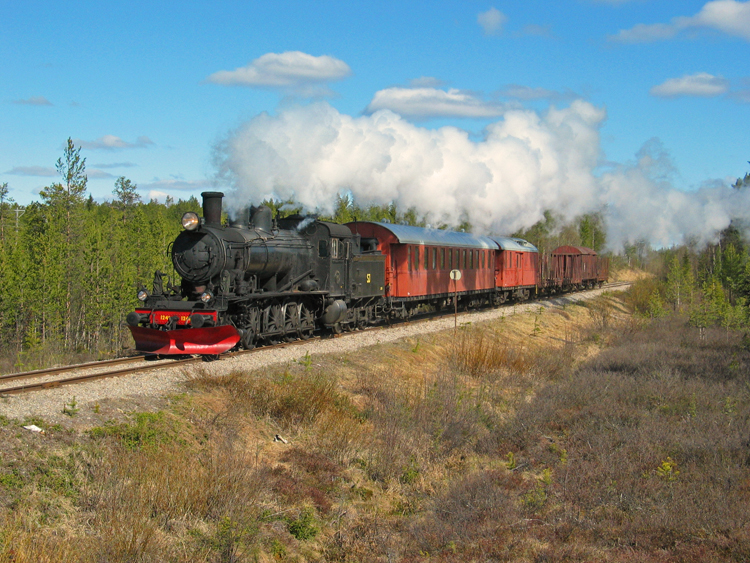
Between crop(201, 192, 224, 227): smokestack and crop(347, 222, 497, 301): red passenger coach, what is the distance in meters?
7.50

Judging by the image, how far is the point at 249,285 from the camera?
14.5 meters

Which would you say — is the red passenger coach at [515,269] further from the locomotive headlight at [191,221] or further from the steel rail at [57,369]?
the steel rail at [57,369]

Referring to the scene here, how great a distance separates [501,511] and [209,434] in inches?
167

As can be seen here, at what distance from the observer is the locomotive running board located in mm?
13383

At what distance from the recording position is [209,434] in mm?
9234

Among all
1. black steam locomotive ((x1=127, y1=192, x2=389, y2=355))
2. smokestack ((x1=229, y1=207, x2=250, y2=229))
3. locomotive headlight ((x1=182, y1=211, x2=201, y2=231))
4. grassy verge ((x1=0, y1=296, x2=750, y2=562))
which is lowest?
grassy verge ((x1=0, y1=296, x2=750, y2=562))

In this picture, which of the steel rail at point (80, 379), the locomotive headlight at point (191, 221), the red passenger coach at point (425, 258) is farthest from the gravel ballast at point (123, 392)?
the red passenger coach at point (425, 258)

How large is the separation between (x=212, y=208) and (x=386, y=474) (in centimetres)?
772

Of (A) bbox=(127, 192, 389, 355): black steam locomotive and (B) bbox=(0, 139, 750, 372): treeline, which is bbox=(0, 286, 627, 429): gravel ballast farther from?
(B) bbox=(0, 139, 750, 372): treeline

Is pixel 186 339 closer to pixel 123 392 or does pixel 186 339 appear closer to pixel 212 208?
pixel 212 208

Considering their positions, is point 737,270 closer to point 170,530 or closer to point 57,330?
point 57,330

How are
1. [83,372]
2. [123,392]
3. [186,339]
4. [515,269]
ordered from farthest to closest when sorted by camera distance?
[515,269]
[186,339]
[83,372]
[123,392]

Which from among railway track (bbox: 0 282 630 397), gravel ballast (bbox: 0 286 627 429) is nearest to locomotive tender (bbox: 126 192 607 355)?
railway track (bbox: 0 282 630 397)

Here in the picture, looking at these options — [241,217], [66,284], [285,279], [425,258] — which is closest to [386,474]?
[285,279]
